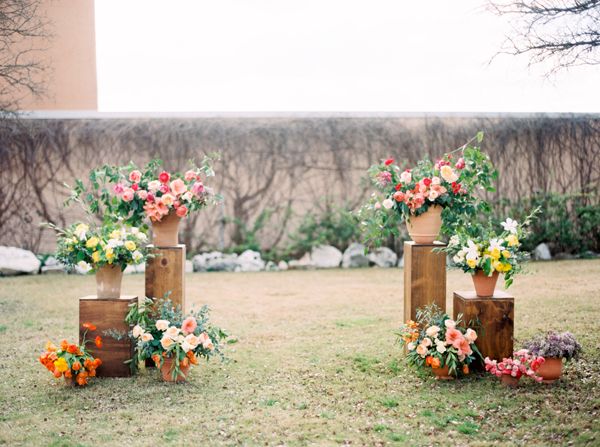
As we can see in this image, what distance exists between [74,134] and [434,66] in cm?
617

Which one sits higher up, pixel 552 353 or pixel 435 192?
pixel 435 192

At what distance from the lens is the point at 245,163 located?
10.2 m

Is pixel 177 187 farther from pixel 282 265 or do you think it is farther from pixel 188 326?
pixel 282 265

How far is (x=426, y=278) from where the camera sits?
4.49m

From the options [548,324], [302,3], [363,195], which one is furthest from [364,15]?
[548,324]

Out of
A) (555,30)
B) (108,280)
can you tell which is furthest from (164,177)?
(555,30)

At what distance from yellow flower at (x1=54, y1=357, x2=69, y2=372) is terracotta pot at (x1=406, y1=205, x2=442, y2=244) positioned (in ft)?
8.35

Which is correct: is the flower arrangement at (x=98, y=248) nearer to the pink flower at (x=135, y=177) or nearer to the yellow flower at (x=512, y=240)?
the pink flower at (x=135, y=177)

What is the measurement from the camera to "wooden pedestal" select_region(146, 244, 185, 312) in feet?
14.6

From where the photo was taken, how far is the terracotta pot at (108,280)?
14.0 feet

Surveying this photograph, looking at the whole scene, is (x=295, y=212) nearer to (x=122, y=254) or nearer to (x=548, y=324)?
(x=548, y=324)

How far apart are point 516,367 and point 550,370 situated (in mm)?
242

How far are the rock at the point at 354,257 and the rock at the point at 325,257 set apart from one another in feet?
0.34

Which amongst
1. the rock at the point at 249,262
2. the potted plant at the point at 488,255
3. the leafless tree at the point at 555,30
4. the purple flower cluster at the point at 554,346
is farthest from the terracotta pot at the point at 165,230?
the rock at the point at 249,262
